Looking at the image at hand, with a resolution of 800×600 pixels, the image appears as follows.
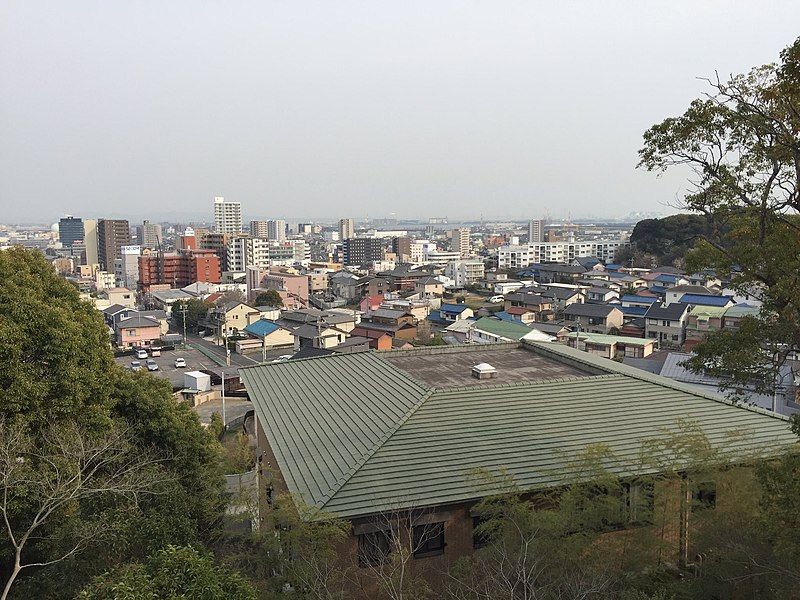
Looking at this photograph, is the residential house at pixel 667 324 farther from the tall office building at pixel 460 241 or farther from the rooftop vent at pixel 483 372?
the tall office building at pixel 460 241

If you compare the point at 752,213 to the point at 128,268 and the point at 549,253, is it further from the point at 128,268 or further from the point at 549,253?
the point at 549,253

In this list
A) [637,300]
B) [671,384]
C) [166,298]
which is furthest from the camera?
[166,298]

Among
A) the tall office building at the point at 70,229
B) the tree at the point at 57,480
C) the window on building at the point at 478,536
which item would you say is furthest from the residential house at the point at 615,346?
the tall office building at the point at 70,229

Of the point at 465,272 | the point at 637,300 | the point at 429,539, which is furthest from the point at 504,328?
the point at 465,272

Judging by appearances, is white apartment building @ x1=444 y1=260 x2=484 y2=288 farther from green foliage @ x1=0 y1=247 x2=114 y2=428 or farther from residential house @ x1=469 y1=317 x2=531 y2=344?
green foliage @ x1=0 y1=247 x2=114 y2=428

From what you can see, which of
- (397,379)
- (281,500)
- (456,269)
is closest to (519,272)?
(456,269)

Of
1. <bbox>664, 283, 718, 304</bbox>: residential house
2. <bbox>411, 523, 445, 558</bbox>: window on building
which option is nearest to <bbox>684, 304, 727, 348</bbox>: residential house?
<bbox>664, 283, 718, 304</bbox>: residential house

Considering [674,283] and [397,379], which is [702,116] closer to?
[397,379]
